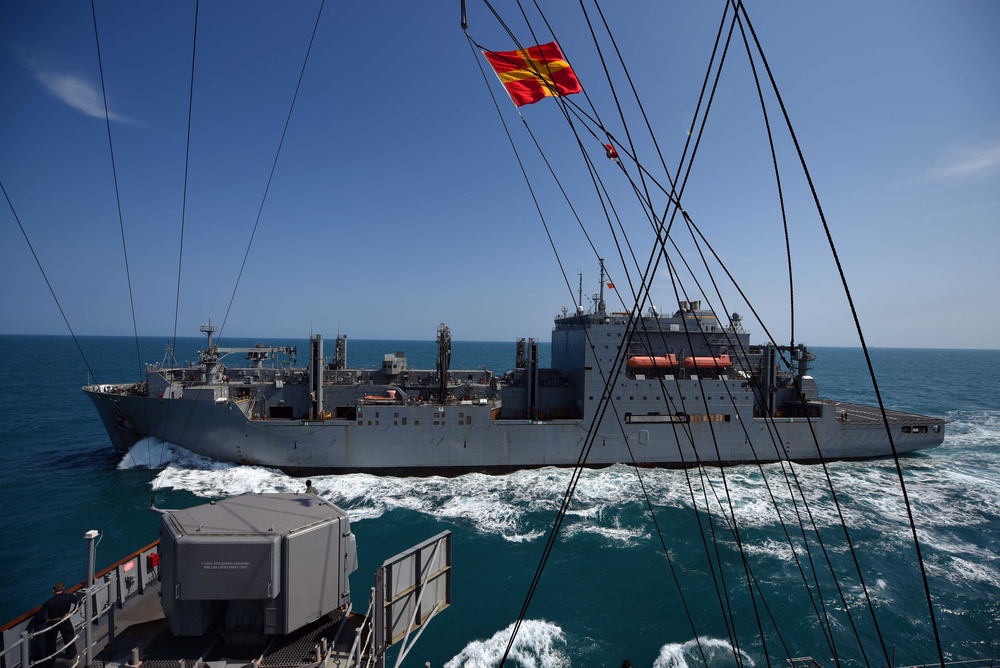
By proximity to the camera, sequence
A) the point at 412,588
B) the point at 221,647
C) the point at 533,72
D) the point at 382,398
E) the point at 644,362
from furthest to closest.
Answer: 1. the point at 644,362
2. the point at 382,398
3. the point at 533,72
4. the point at 412,588
5. the point at 221,647

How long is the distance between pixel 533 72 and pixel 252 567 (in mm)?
7274

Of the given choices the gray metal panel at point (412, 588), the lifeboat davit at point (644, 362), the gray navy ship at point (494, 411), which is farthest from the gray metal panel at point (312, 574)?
the lifeboat davit at point (644, 362)

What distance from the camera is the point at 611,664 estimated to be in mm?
9086

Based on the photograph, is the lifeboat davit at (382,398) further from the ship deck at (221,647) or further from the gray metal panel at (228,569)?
the gray metal panel at (228,569)

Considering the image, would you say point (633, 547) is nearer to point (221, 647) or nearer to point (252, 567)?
point (221, 647)

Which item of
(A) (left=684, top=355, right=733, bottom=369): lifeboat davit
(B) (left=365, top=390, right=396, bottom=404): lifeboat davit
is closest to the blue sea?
(B) (left=365, top=390, right=396, bottom=404): lifeboat davit

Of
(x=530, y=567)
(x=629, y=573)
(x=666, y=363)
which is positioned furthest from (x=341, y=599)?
(x=666, y=363)

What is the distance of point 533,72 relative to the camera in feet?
21.1

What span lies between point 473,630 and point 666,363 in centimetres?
1609

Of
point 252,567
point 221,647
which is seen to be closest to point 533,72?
point 252,567

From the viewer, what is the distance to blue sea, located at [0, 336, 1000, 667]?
31.9ft

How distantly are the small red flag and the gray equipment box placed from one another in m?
6.28

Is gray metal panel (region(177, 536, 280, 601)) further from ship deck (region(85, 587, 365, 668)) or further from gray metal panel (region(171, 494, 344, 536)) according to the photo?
ship deck (region(85, 587, 365, 668))

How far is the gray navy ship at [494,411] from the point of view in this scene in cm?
1950
